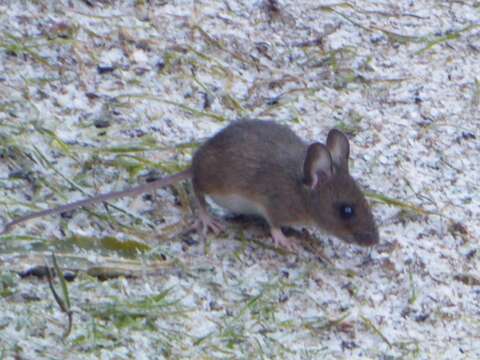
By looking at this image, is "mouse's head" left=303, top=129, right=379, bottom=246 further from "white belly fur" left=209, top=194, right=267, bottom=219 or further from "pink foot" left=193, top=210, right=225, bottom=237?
"pink foot" left=193, top=210, right=225, bottom=237

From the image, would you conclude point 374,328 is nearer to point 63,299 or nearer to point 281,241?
point 281,241

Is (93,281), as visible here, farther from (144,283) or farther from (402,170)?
(402,170)

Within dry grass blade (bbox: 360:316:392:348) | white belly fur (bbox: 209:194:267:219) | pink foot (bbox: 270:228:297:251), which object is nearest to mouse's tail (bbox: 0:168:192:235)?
white belly fur (bbox: 209:194:267:219)

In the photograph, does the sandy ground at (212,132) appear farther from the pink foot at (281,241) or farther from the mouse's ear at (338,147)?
the mouse's ear at (338,147)

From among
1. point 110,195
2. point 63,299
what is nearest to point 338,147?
point 110,195

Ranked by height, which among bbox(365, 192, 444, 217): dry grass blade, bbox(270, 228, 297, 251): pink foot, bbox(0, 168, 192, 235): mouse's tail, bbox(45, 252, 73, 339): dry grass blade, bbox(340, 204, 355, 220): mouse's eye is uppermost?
bbox(45, 252, 73, 339): dry grass blade

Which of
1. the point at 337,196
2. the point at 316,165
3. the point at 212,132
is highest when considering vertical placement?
the point at 316,165

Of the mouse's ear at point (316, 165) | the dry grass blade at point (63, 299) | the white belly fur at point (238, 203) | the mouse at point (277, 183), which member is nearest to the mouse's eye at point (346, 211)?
the mouse at point (277, 183)
